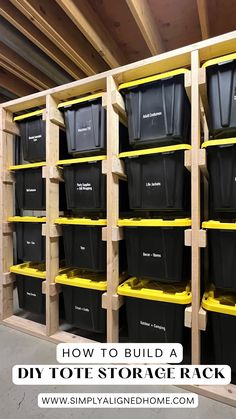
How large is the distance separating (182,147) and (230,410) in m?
1.43

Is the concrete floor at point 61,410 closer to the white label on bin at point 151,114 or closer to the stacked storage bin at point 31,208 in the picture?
the stacked storage bin at point 31,208

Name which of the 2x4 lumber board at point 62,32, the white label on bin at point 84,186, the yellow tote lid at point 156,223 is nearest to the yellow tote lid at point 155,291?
the yellow tote lid at point 156,223

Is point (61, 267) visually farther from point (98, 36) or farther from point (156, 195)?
point (98, 36)

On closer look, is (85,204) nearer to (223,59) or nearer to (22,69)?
(223,59)

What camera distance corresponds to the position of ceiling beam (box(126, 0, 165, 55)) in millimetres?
1545

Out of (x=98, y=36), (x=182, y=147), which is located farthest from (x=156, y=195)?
(x=98, y=36)

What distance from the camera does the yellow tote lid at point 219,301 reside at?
4.20ft

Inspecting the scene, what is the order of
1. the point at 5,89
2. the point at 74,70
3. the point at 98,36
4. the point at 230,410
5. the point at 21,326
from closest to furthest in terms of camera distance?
the point at 230,410 < the point at 98,36 < the point at 21,326 < the point at 74,70 < the point at 5,89

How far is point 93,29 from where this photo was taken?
1786 mm

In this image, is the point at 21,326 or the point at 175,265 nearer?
the point at 175,265

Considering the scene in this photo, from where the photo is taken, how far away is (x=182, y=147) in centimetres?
137

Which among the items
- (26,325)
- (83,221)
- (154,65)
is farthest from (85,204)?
(26,325)

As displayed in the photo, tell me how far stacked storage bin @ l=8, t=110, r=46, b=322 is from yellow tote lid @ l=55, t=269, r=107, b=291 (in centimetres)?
21

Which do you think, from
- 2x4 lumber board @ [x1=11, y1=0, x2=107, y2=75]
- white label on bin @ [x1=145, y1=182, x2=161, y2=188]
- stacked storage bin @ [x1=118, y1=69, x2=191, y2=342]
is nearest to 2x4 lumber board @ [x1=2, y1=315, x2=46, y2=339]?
stacked storage bin @ [x1=118, y1=69, x2=191, y2=342]
